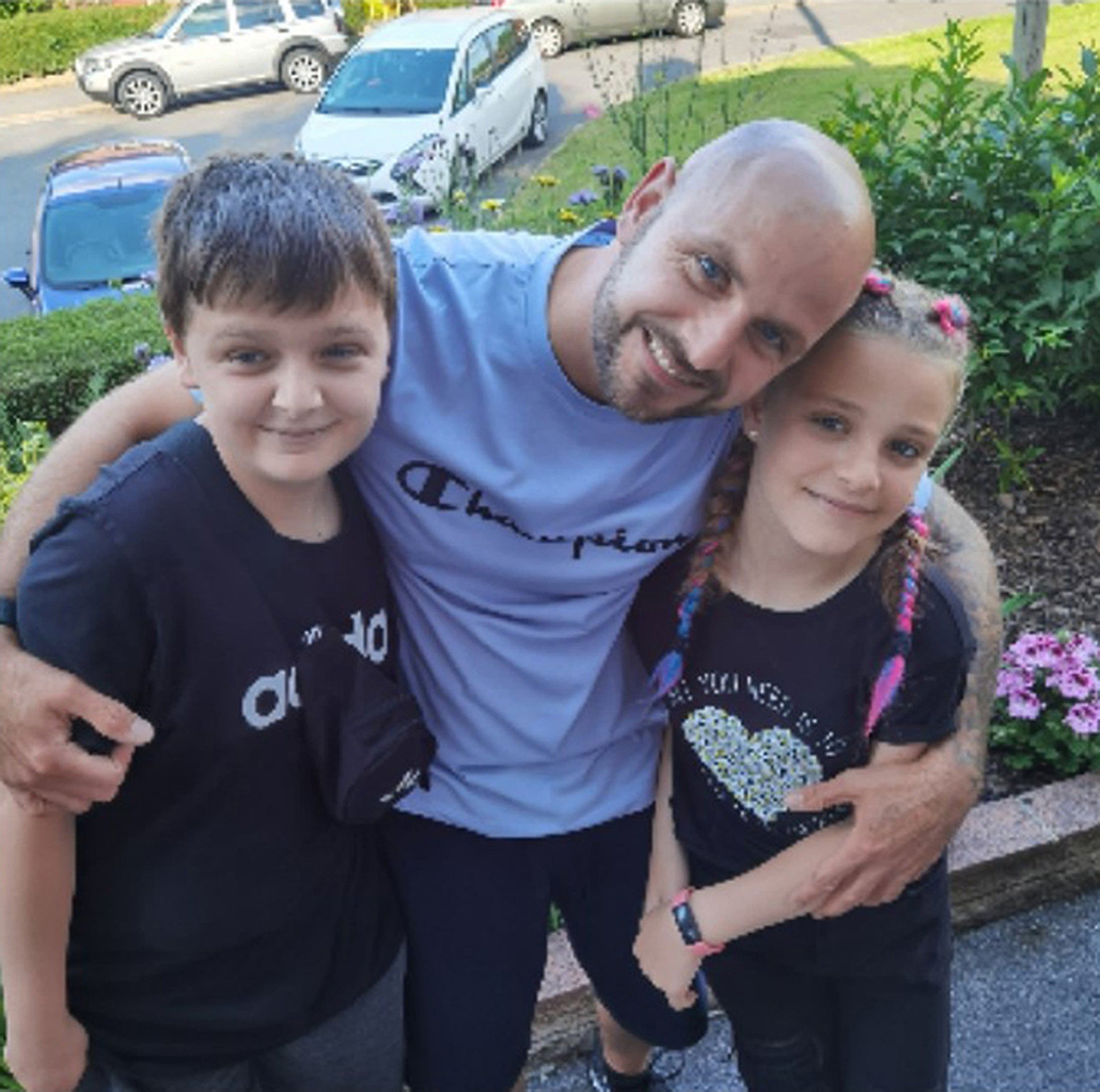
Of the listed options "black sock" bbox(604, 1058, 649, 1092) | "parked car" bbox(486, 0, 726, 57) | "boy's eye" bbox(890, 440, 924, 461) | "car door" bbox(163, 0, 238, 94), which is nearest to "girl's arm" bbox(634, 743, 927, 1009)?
"boy's eye" bbox(890, 440, 924, 461)

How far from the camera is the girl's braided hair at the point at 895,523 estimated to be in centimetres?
182

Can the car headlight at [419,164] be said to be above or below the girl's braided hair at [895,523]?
below

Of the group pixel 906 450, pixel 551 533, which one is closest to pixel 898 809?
pixel 906 450

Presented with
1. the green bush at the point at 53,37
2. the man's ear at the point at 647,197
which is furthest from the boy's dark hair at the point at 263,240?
the green bush at the point at 53,37

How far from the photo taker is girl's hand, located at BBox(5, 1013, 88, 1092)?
1772mm

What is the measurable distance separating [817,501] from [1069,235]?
9.11 feet

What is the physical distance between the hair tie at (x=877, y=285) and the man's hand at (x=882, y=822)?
685 millimetres

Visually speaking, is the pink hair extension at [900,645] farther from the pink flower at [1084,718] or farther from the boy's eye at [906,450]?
the pink flower at [1084,718]

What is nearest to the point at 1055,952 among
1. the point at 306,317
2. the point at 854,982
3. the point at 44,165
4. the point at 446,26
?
the point at 854,982

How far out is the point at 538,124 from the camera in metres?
14.1

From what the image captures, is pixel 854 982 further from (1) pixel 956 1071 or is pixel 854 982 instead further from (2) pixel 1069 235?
(2) pixel 1069 235

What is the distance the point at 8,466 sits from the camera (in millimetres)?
4871

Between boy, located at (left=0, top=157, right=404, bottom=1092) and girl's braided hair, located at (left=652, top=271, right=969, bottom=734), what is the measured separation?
47 centimetres

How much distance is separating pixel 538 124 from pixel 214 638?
13.2 m
